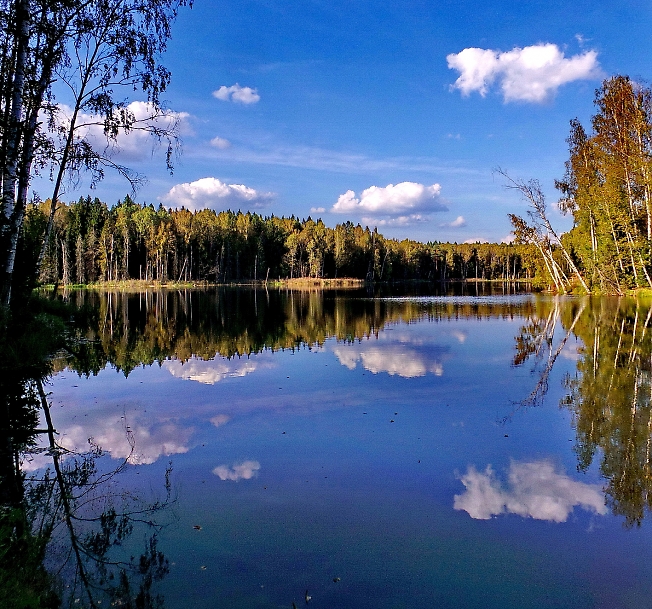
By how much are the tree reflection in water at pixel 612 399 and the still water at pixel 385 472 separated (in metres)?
0.05

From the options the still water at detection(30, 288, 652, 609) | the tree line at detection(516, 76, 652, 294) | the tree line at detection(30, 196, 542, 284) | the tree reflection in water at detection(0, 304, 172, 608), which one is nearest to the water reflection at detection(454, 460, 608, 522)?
the still water at detection(30, 288, 652, 609)

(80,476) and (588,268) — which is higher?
(588,268)

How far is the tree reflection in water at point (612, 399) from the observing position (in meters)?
6.00

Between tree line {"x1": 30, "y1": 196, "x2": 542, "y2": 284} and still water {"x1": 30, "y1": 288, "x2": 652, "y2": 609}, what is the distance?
49314mm

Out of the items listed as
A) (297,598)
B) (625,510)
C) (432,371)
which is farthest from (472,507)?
(432,371)

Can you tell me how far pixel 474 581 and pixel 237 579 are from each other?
2012 millimetres

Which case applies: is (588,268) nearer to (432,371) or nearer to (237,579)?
(432,371)

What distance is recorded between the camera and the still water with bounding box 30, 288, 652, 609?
4.31 meters

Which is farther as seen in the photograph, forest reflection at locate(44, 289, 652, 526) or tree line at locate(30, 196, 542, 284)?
tree line at locate(30, 196, 542, 284)

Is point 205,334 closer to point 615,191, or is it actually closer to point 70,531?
point 70,531

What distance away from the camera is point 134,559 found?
4660 mm

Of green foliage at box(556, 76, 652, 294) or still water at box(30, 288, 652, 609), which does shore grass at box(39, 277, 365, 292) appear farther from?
still water at box(30, 288, 652, 609)

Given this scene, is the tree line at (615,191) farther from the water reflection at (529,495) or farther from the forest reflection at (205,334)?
the water reflection at (529,495)

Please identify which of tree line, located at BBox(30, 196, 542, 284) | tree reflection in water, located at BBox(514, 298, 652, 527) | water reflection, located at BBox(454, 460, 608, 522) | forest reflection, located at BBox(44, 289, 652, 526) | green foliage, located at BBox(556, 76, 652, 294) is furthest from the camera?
tree line, located at BBox(30, 196, 542, 284)
